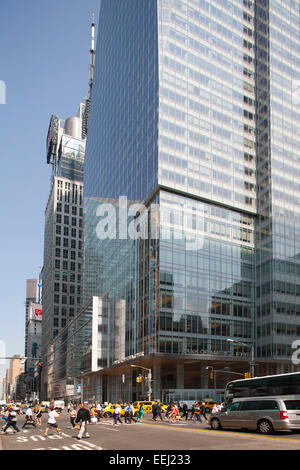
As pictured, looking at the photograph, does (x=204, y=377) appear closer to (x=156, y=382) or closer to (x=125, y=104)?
(x=156, y=382)

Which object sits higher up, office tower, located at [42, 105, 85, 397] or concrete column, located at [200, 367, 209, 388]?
office tower, located at [42, 105, 85, 397]

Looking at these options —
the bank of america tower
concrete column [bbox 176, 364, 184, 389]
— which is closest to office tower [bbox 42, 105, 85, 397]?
the bank of america tower

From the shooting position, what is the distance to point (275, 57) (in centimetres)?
9031

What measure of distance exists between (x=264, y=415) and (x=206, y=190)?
55.5 metres

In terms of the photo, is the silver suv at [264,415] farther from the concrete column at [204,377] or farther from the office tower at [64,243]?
the office tower at [64,243]

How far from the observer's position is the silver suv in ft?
78.0

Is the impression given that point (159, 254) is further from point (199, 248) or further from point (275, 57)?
point (275, 57)

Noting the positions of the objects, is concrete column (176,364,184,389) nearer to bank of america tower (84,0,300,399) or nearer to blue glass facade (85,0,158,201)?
bank of america tower (84,0,300,399)

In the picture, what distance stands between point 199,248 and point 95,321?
31152mm

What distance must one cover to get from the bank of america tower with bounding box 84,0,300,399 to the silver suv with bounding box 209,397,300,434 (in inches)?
1594

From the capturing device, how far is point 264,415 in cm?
2477

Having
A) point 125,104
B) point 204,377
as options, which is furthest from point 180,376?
point 125,104

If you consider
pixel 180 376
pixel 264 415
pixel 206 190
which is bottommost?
pixel 180 376

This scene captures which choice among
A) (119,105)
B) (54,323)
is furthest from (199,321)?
(54,323)
